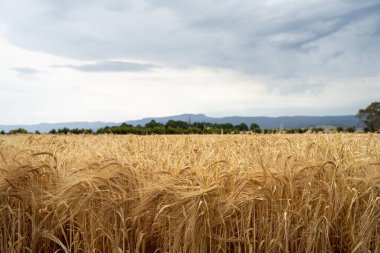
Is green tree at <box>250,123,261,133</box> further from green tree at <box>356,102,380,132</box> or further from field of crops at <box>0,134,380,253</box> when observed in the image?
green tree at <box>356,102,380,132</box>

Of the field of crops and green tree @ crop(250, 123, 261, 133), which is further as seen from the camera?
green tree @ crop(250, 123, 261, 133)

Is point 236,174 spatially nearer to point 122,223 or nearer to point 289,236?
point 289,236

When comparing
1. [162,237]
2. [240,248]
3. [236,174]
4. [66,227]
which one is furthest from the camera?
[66,227]

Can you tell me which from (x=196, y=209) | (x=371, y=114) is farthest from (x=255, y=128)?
(x=371, y=114)

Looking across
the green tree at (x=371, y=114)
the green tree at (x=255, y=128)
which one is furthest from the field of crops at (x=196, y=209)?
the green tree at (x=371, y=114)

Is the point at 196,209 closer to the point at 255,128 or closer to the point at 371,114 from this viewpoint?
the point at 255,128

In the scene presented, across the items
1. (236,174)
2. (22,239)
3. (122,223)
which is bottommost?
(22,239)

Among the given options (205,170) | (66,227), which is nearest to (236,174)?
(205,170)

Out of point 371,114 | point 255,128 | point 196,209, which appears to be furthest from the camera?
point 371,114

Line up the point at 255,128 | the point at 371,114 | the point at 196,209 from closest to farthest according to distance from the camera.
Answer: the point at 196,209, the point at 255,128, the point at 371,114

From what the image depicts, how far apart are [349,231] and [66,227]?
2.76 metres

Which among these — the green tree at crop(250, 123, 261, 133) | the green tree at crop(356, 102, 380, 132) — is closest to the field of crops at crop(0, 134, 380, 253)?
the green tree at crop(250, 123, 261, 133)

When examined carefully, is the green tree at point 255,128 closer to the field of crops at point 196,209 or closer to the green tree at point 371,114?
the field of crops at point 196,209

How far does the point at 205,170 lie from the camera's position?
3719 millimetres
